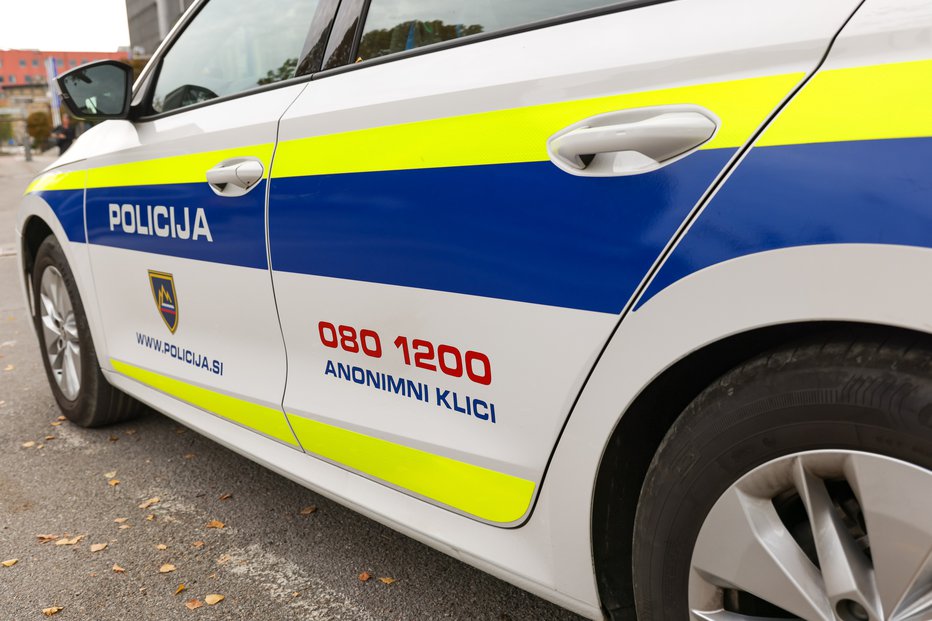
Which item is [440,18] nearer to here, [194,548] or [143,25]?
[194,548]

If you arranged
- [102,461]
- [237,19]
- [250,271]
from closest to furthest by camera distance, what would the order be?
[250,271], [237,19], [102,461]

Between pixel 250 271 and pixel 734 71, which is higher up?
pixel 734 71

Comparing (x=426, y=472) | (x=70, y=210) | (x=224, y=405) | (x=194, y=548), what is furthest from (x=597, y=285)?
(x=70, y=210)

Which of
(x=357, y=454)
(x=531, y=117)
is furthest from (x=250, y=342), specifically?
(x=531, y=117)

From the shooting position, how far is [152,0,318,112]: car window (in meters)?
2.21

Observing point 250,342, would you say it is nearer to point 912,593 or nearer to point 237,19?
point 237,19

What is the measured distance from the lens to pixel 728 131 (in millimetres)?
1151

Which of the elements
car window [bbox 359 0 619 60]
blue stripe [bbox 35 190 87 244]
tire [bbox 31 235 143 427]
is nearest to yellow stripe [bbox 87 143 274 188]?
blue stripe [bbox 35 190 87 244]

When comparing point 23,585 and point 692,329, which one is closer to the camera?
point 692,329

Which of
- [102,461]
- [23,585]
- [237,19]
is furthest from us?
[102,461]

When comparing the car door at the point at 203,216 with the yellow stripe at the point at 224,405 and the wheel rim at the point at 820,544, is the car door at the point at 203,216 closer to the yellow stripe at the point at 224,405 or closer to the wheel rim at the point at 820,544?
the yellow stripe at the point at 224,405

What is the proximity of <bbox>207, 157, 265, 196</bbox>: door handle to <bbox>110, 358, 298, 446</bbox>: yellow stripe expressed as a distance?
59 centimetres

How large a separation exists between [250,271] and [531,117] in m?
0.99

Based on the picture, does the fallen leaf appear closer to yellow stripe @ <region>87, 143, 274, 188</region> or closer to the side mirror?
yellow stripe @ <region>87, 143, 274, 188</region>
